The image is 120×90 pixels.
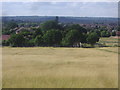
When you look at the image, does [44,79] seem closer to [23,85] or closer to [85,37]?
[23,85]

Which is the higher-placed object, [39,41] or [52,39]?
[52,39]

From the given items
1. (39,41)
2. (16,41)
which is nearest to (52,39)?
(39,41)

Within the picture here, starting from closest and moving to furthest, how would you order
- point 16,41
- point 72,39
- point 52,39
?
point 16,41
point 52,39
point 72,39

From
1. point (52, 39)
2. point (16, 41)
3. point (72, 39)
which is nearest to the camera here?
point (16, 41)

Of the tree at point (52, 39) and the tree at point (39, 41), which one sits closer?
the tree at point (52, 39)

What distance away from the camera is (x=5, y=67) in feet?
37.0

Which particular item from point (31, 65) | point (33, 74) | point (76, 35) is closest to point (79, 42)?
point (76, 35)

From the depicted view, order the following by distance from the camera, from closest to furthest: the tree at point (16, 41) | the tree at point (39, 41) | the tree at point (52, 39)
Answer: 1. the tree at point (16, 41)
2. the tree at point (52, 39)
3. the tree at point (39, 41)

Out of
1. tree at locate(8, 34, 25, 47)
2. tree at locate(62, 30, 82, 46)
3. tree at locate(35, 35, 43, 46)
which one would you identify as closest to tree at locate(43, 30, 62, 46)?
tree at locate(35, 35, 43, 46)

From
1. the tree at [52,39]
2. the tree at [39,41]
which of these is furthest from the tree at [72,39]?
the tree at [39,41]

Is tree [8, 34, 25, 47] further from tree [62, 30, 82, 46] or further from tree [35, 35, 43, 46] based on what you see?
tree [62, 30, 82, 46]

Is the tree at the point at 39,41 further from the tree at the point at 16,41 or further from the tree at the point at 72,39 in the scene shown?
the tree at the point at 72,39

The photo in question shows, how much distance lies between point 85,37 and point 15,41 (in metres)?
9.53

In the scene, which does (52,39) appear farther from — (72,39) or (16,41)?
(16,41)
